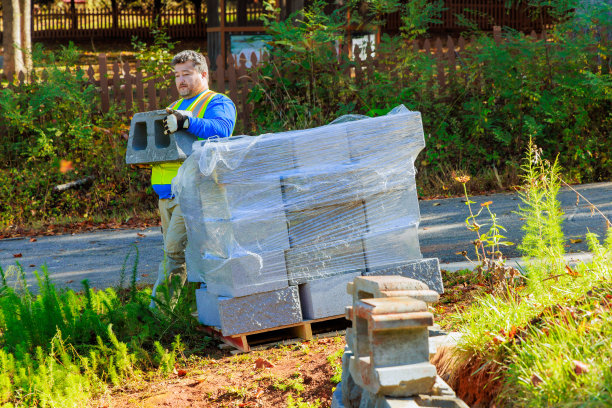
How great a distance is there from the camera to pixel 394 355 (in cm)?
245

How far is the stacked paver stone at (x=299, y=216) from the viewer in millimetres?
4047

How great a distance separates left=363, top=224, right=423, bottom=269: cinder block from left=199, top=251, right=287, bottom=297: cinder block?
574mm

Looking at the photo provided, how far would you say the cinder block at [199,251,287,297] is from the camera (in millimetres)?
4031

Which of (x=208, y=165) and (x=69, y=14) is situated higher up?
(x=69, y=14)

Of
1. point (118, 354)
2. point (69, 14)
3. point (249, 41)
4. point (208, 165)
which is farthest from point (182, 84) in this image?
point (69, 14)

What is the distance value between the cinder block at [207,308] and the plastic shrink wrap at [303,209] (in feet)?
0.06

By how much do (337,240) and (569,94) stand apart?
7.12m

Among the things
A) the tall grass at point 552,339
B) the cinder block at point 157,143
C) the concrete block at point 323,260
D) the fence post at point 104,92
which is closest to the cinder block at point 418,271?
the concrete block at point 323,260

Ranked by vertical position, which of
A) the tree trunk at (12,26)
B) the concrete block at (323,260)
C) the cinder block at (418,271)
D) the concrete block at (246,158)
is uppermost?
the tree trunk at (12,26)

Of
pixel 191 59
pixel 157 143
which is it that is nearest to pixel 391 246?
pixel 157 143

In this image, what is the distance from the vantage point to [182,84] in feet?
15.5

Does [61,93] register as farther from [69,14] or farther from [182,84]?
[69,14]

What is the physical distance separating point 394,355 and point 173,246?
2.67 m

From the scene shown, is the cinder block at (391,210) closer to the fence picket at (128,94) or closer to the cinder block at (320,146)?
the cinder block at (320,146)
